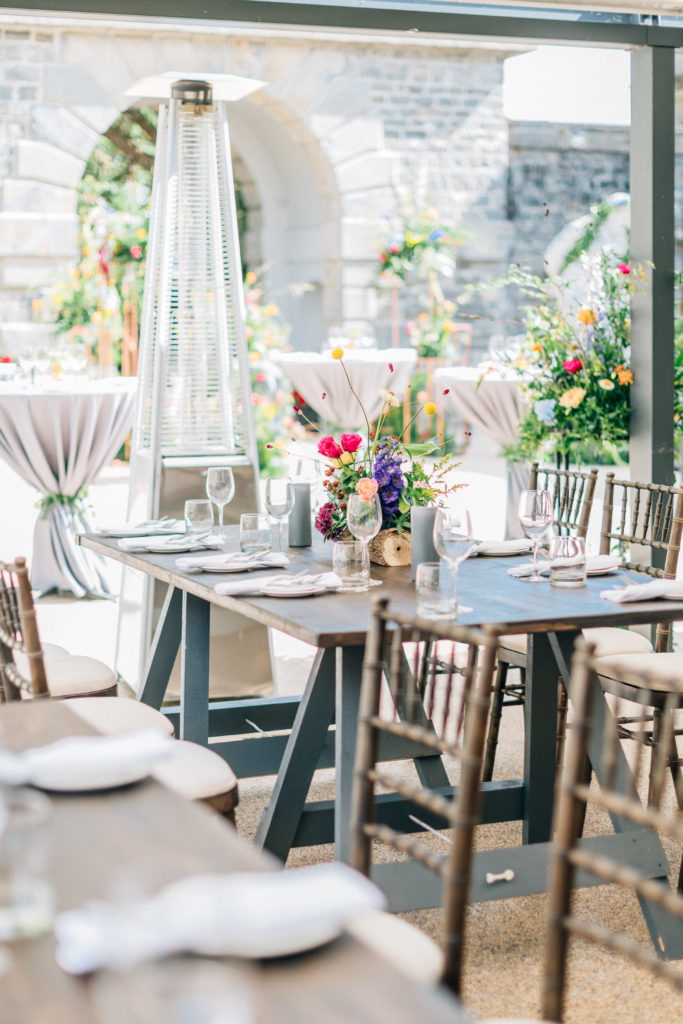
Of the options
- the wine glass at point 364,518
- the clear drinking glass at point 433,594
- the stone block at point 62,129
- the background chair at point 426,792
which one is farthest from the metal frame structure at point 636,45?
the stone block at point 62,129

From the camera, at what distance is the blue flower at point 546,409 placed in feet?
16.4

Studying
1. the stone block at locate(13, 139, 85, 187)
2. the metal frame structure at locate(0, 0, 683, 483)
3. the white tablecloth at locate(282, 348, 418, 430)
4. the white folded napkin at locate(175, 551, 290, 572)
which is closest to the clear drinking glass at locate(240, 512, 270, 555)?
the white folded napkin at locate(175, 551, 290, 572)

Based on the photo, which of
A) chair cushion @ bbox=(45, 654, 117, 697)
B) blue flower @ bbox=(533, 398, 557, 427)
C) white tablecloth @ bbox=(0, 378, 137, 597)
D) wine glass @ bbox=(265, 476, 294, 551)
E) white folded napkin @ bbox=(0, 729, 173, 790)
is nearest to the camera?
white folded napkin @ bbox=(0, 729, 173, 790)

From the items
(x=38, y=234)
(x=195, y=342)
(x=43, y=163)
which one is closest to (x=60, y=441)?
(x=195, y=342)

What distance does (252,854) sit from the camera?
129 cm

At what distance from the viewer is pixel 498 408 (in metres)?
6.70

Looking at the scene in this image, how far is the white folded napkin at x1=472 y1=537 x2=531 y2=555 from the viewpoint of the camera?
3172 mm

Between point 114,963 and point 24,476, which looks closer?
point 114,963

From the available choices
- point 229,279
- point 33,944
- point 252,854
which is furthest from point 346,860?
point 229,279

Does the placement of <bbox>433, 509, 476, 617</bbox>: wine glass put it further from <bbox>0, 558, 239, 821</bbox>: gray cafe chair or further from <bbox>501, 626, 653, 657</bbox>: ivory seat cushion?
<bbox>501, 626, 653, 657</bbox>: ivory seat cushion

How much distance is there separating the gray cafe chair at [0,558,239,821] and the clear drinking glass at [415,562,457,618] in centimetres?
49

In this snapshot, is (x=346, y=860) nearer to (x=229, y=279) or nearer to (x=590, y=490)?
(x=590, y=490)

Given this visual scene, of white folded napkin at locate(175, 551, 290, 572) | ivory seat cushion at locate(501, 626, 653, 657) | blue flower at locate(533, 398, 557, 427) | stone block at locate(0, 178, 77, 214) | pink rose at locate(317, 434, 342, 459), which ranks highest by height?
stone block at locate(0, 178, 77, 214)

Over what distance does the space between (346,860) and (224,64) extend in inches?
363
